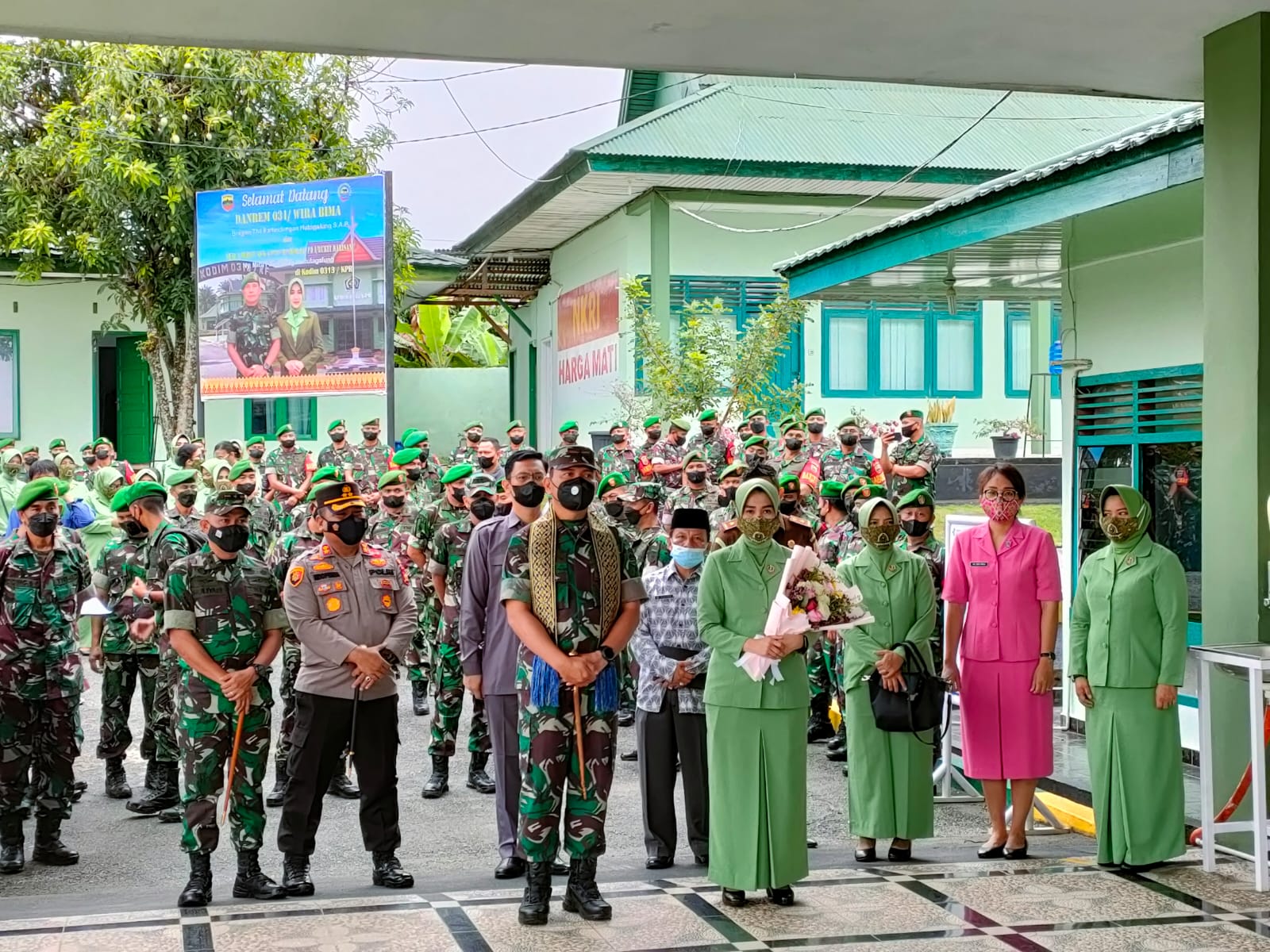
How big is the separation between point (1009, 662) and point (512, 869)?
109 inches

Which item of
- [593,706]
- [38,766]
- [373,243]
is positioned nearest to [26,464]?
[373,243]

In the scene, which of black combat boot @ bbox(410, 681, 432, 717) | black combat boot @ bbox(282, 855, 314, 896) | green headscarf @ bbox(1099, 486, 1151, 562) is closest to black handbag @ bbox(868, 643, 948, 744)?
green headscarf @ bbox(1099, 486, 1151, 562)

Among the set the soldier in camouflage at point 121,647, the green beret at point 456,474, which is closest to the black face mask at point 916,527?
the green beret at point 456,474

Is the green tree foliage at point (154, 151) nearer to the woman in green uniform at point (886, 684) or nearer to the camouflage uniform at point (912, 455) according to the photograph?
the camouflage uniform at point (912, 455)

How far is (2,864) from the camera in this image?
25.4ft

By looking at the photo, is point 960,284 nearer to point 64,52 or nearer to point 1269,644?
point 1269,644

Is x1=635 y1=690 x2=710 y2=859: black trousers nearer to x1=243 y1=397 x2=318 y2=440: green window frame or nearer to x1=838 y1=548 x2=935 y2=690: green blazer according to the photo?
x1=838 y1=548 x2=935 y2=690: green blazer

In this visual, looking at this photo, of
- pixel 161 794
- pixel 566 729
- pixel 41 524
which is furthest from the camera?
pixel 161 794

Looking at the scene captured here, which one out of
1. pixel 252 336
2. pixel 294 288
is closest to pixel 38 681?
pixel 294 288

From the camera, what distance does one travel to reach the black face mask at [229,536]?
22.4ft

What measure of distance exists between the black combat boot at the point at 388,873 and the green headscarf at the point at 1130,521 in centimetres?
Answer: 384

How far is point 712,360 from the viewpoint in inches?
813

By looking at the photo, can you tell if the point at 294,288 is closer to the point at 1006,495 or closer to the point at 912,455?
the point at 912,455

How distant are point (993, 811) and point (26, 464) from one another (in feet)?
48.5
